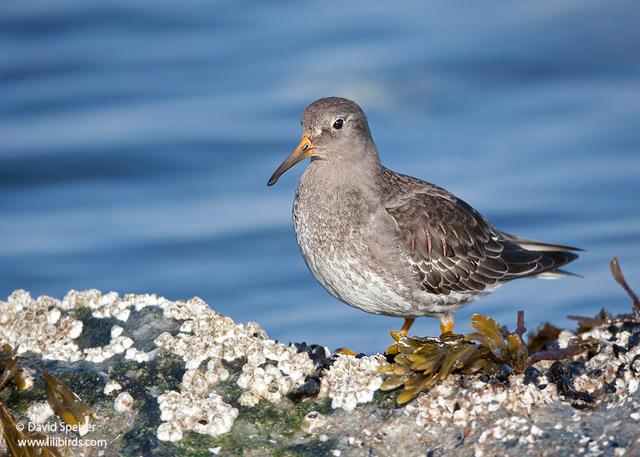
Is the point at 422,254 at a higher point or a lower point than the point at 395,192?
lower

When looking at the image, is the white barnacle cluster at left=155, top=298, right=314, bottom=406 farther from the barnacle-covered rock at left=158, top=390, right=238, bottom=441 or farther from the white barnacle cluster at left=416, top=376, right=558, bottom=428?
the white barnacle cluster at left=416, top=376, right=558, bottom=428

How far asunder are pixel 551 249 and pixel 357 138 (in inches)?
74.2

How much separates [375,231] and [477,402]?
7.62ft

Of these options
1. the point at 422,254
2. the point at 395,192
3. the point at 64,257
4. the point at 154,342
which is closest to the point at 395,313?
the point at 422,254

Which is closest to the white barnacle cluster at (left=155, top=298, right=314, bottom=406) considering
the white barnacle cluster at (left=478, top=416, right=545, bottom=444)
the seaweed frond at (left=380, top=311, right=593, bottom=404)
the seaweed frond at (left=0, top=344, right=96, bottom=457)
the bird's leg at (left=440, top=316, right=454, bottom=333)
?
the seaweed frond at (left=380, top=311, right=593, bottom=404)

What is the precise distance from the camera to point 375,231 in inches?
247

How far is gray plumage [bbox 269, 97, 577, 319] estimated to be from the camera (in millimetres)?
6168

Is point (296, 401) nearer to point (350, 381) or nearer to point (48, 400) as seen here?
point (350, 381)

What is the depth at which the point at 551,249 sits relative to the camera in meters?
7.55


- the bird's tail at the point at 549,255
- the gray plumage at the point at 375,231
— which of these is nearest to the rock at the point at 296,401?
the gray plumage at the point at 375,231

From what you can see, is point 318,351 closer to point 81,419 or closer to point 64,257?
point 81,419

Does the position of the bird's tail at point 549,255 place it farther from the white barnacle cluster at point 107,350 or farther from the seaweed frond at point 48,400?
the seaweed frond at point 48,400

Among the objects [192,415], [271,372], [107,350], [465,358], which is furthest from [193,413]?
[465,358]

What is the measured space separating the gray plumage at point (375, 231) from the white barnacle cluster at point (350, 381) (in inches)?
63.1
